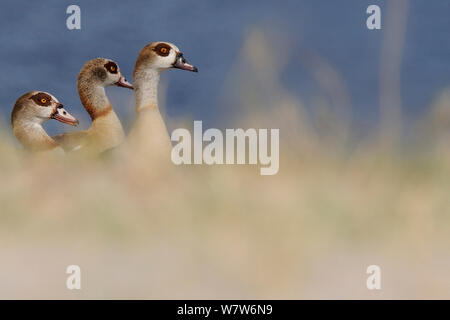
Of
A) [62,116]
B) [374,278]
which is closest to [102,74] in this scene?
[62,116]

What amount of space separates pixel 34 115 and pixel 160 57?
1.09 metres

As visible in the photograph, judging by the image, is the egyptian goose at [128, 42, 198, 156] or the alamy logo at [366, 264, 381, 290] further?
the egyptian goose at [128, 42, 198, 156]

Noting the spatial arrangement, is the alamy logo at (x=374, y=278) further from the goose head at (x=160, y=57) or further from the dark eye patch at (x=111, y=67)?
the dark eye patch at (x=111, y=67)

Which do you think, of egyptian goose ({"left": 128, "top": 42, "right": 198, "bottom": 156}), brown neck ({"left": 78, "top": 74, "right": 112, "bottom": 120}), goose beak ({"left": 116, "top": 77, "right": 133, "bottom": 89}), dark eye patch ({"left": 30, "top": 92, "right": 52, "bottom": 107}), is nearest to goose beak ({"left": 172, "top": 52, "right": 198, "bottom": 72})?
egyptian goose ({"left": 128, "top": 42, "right": 198, "bottom": 156})

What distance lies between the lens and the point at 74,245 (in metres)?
4.59

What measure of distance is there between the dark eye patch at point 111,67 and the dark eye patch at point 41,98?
1.95 feet

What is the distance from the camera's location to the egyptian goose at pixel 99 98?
20.0 ft

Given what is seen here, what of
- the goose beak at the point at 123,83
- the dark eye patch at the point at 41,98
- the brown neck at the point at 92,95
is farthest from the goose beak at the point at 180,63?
the dark eye patch at the point at 41,98

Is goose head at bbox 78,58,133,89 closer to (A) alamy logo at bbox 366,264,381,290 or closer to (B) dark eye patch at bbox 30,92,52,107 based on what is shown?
(B) dark eye patch at bbox 30,92,52,107

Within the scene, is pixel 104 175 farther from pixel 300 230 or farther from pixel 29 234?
pixel 300 230

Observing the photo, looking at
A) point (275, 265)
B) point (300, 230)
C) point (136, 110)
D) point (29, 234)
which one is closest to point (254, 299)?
point (275, 265)

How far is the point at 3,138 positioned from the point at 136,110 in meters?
1.06

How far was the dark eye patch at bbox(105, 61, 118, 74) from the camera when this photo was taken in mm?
6320

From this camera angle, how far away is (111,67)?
6328 millimetres
